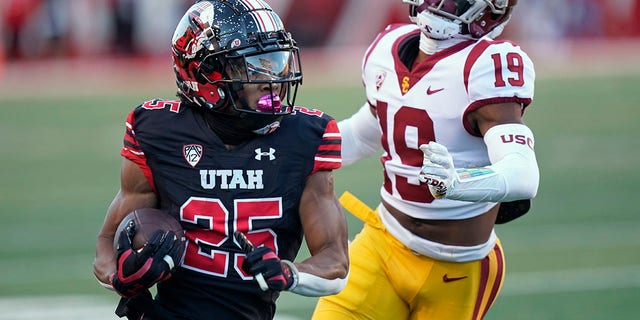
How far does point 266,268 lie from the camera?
352 cm

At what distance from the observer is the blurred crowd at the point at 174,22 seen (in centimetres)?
2256

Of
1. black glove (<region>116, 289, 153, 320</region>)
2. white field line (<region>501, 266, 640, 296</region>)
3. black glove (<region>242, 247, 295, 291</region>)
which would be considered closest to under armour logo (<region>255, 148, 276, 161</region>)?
black glove (<region>242, 247, 295, 291</region>)

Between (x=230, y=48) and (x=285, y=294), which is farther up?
(x=230, y=48)

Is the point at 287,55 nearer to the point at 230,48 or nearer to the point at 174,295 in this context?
the point at 230,48

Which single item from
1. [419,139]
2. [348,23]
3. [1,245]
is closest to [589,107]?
[348,23]

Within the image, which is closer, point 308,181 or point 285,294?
point 308,181

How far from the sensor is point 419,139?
455 cm

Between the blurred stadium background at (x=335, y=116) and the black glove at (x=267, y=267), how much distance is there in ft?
11.4

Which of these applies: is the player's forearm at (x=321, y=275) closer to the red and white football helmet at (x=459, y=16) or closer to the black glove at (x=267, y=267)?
the black glove at (x=267, y=267)

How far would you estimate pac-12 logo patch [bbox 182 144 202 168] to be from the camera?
400cm

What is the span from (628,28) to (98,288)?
21.5 meters

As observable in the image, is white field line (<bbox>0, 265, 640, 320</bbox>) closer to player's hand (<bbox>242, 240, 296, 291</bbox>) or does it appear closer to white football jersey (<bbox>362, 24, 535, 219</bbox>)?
white football jersey (<bbox>362, 24, 535, 219</bbox>)

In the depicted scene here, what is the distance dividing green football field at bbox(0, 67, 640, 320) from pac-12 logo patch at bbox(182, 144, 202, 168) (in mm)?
3078

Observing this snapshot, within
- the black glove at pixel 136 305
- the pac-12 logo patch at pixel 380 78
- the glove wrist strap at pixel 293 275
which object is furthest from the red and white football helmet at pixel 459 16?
the black glove at pixel 136 305
